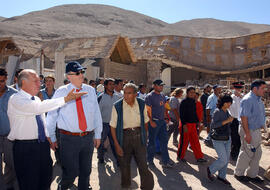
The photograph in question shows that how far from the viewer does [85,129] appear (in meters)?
3.16

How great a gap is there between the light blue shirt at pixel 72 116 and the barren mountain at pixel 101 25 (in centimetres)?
5213

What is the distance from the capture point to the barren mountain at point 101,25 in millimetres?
59594

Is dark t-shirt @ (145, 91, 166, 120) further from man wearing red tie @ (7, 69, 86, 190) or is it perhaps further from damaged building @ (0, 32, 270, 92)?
damaged building @ (0, 32, 270, 92)

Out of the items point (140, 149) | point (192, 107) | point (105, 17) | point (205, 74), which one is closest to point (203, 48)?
point (205, 74)

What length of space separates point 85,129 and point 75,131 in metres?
0.13

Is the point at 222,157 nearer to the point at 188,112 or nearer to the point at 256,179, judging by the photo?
the point at 256,179

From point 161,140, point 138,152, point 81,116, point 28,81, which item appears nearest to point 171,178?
point 161,140

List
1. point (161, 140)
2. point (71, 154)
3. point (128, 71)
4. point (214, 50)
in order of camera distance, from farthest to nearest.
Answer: point (214, 50)
point (128, 71)
point (161, 140)
point (71, 154)

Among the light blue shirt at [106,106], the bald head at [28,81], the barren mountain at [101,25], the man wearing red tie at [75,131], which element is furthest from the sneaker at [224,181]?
the barren mountain at [101,25]

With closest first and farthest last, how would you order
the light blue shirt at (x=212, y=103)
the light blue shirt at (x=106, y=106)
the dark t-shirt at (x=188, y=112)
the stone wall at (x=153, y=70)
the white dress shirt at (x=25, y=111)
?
the white dress shirt at (x=25, y=111) < the light blue shirt at (x=106, y=106) < the dark t-shirt at (x=188, y=112) < the light blue shirt at (x=212, y=103) < the stone wall at (x=153, y=70)

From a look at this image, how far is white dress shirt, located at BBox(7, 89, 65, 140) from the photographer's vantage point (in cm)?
271

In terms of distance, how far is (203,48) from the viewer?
1110 inches

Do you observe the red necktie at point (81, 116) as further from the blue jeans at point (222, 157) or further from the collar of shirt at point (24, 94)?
the blue jeans at point (222, 157)

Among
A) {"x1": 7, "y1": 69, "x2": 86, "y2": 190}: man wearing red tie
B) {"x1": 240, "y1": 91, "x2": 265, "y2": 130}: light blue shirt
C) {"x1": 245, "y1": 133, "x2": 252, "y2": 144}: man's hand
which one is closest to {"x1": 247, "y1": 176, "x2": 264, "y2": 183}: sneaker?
{"x1": 245, "y1": 133, "x2": 252, "y2": 144}: man's hand
